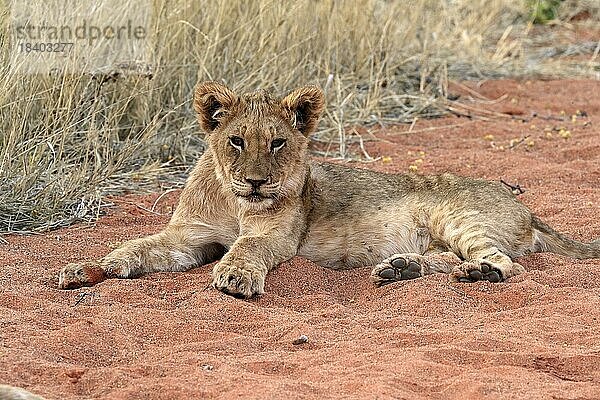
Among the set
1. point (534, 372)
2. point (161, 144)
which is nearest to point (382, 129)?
point (161, 144)

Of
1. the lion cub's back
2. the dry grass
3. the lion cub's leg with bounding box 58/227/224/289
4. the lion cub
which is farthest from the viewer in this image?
the dry grass

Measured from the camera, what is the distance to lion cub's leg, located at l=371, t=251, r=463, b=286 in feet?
16.7

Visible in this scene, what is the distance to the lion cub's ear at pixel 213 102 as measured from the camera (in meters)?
5.36

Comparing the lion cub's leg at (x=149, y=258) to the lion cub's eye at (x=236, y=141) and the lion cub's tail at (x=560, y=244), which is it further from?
the lion cub's tail at (x=560, y=244)

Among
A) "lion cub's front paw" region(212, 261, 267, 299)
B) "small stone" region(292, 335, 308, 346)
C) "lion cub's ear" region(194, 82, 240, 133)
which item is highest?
"lion cub's ear" region(194, 82, 240, 133)

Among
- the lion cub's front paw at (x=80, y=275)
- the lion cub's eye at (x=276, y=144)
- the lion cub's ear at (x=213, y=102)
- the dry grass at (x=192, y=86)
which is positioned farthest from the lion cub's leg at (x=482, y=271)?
the dry grass at (x=192, y=86)

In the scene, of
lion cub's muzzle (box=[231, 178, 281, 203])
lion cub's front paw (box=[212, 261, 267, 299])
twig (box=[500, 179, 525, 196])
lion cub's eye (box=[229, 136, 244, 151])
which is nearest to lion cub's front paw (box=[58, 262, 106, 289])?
lion cub's front paw (box=[212, 261, 267, 299])

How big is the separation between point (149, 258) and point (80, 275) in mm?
436

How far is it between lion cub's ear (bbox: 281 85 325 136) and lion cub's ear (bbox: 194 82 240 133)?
0.87 ft

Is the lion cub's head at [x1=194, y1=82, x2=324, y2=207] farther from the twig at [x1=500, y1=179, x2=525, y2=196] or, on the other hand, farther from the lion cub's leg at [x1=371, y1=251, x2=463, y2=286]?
the twig at [x1=500, y1=179, x2=525, y2=196]

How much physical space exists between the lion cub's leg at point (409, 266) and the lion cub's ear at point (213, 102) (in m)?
1.08

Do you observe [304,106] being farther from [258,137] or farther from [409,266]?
[409,266]

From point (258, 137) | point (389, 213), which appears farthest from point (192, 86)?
point (258, 137)

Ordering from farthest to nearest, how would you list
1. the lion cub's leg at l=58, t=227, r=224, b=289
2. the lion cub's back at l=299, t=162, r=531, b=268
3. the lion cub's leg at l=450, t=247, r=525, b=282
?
1. the lion cub's back at l=299, t=162, r=531, b=268
2. the lion cub's leg at l=450, t=247, r=525, b=282
3. the lion cub's leg at l=58, t=227, r=224, b=289
